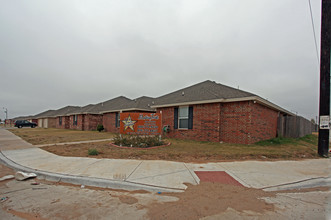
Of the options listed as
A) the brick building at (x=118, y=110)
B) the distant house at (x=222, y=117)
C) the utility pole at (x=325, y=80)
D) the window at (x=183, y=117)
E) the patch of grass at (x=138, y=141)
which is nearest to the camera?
the utility pole at (x=325, y=80)

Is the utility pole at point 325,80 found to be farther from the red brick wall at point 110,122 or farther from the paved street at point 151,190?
A: the red brick wall at point 110,122

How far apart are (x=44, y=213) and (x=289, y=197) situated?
508cm

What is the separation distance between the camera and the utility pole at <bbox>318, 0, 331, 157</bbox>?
8180 millimetres

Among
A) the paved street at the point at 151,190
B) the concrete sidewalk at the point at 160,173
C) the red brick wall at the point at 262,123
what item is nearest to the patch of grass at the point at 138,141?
the concrete sidewalk at the point at 160,173

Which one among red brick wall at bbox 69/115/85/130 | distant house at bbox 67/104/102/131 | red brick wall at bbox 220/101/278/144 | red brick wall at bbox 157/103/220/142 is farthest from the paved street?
red brick wall at bbox 69/115/85/130

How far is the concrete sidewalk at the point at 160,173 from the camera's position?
14.6ft

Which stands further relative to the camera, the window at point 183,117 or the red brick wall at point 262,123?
the window at point 183,117

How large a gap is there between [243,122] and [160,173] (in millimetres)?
8098

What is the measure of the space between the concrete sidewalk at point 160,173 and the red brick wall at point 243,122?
4638mm

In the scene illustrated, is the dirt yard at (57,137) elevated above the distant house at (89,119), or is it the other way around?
the distant house at (89,119)

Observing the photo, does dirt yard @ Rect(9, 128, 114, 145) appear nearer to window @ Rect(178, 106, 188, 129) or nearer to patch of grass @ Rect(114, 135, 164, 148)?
patch of grass @ Rect(114, 135, 164, 148)

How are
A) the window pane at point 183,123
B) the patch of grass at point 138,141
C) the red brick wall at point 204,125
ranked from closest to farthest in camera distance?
1. the patch of grass at point 138,141
2. the red brick wall at point 204,125
3. the window pane at point 183,123

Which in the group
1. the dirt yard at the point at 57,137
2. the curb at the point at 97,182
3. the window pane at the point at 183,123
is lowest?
the dirt yard at the point at 57,137

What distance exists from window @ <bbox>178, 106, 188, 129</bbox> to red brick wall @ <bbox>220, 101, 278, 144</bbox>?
301 centimetres
